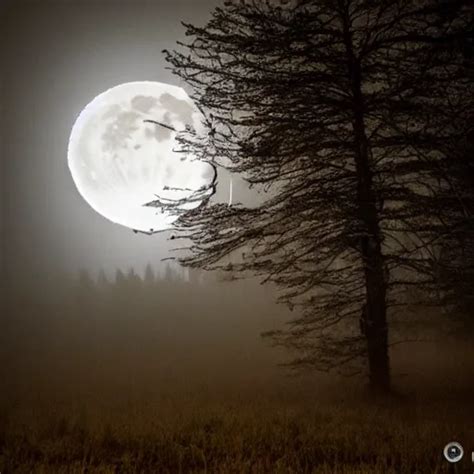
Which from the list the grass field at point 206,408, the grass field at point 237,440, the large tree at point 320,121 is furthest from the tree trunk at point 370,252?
the grass field at point 237,440

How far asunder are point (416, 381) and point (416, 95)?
22.3 feet

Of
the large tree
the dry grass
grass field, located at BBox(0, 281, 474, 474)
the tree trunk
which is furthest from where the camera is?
the tree trunk

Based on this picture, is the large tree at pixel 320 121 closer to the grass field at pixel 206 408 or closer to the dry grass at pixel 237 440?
the dry grass at pixel 237 440

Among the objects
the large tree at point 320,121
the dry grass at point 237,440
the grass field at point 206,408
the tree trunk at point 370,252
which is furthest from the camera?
the tree trunk at point 370,252

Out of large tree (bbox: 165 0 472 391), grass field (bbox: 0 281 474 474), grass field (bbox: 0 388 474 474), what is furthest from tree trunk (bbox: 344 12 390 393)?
grass field (bbox: 0 388 474 474)

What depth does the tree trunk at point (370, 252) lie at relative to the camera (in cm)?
870

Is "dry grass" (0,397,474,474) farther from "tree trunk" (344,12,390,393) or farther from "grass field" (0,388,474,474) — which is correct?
"tree trunk" (344,12,390,393)

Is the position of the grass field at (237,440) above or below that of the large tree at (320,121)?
below

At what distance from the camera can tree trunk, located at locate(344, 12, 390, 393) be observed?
8703 millimetres

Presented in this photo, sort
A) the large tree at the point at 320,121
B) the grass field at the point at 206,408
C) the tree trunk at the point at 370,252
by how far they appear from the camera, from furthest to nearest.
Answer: the tree trunk at the point at 370,252 < the large tree at the point at 320,121 < the grass field at the point at 206,408

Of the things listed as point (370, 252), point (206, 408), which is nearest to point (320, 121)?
point (370, 252)

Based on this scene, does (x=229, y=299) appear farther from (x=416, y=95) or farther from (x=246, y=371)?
(x=416, y=95)

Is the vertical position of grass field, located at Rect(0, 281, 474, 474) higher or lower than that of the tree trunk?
lower

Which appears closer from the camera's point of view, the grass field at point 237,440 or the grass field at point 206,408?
the grass field at point 237,440
